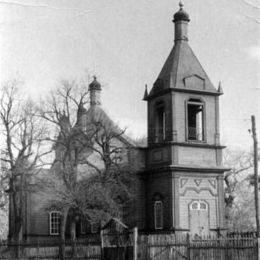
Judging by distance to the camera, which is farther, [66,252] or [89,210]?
[89,210]

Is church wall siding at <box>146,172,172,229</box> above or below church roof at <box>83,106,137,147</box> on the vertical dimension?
below

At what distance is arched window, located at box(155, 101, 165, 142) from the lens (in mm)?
37125

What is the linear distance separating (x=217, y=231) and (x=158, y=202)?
12.7 feet

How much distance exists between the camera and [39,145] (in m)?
37.0

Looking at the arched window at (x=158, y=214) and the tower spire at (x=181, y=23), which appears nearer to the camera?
the arched window at (x=158, y=214)

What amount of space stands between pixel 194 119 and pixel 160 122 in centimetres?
213

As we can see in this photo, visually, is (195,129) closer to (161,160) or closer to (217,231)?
(161,160)

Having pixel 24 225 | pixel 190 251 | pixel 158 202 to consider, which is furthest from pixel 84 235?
pixel 190 251

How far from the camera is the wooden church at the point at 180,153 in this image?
34781mm

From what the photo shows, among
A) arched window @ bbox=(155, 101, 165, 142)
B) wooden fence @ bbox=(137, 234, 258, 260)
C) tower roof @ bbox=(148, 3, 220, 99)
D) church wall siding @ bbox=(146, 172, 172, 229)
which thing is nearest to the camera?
wooden fence @ bbox=(137, 234, 258, 260)

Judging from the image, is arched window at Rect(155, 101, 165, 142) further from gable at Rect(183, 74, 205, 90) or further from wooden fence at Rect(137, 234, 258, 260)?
wooden fence at Rect(137, 234, 258, 260)

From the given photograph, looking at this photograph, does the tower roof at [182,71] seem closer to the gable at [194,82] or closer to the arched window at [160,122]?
the gable at [194,82]

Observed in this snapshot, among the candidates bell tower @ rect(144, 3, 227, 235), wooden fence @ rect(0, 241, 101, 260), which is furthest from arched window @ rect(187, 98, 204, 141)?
wooden fence @ rect(0, 241, 101, 260)

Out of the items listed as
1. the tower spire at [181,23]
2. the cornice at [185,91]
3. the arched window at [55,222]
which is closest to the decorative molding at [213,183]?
the cornice at [185,91]
